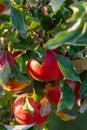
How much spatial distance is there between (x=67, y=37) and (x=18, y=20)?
246 mm

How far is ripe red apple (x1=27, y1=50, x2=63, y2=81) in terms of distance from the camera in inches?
28.1

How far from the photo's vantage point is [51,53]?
713 millimetres

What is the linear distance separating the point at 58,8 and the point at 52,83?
0.76ft

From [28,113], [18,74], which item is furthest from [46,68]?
[28,113]

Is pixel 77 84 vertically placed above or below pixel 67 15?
below

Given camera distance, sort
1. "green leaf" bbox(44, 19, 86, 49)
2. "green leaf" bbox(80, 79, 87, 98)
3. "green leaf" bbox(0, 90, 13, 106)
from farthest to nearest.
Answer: "green leaf" bbox(0, 90, 13, 106)
"green leaf" bbox(80, 79, 87, 98)
"green leaf" bbox(44, 19, 86, 49)

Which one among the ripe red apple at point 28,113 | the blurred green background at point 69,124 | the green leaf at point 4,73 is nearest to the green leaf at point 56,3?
the green leaf at point 4,73

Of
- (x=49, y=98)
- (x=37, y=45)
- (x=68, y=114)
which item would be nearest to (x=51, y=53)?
(x=37, y=45)

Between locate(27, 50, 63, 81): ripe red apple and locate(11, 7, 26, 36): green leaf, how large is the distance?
0.26 feet

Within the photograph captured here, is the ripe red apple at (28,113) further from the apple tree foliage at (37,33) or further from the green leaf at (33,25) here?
the green leaf at (33,25)

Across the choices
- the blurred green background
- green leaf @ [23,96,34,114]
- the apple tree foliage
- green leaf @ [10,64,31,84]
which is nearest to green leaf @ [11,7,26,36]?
the apple tree foliage

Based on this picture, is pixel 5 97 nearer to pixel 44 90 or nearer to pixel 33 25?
pixel 44 90

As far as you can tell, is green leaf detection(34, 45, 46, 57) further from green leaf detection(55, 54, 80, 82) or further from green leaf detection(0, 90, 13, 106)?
green leaf detection(0, 90, 13, 106)

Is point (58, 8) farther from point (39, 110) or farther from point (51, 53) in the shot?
point (39, 110)
